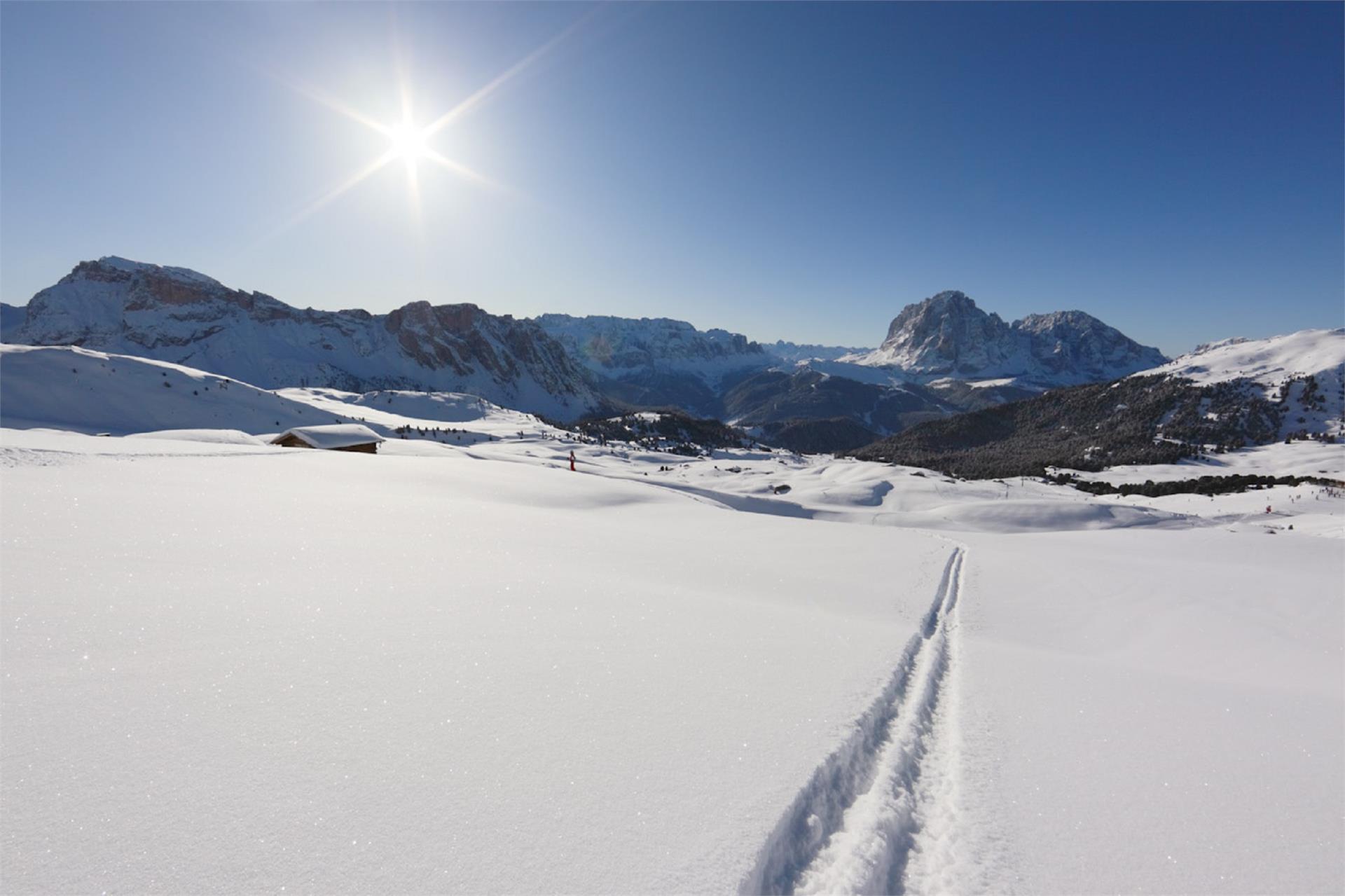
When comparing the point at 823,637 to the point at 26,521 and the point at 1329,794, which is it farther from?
the point at 26,521

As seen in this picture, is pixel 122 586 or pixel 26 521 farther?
pixel 26 521

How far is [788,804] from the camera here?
3252mm

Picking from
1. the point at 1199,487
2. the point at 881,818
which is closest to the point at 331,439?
the point at 881,818

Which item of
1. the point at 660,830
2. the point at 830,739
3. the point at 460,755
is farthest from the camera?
the point at 830,739

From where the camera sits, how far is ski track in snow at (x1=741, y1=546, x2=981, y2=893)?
312cm

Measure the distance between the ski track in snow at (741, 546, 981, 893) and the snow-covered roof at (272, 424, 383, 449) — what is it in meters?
41.2

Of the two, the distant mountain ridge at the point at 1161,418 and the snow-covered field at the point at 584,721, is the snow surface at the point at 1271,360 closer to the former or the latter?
the distant mountain ridge at the point at 1161,418

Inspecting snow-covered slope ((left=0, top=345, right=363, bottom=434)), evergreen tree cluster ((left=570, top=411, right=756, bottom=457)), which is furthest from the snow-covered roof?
evergreen tree cluster ((left=570, top=411, right=756, bottom=457))

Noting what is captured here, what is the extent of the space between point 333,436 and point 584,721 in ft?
180

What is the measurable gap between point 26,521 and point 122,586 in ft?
10.0

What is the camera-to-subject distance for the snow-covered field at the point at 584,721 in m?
2.60

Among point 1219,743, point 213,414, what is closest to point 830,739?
point 1219,743

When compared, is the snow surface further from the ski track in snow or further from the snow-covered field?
the ski track in snow

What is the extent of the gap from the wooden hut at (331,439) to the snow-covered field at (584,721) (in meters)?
29.3
